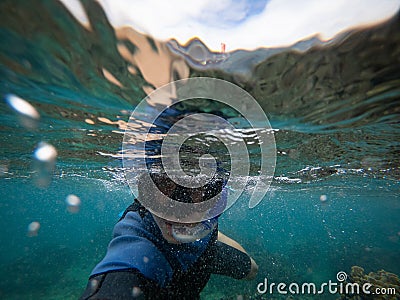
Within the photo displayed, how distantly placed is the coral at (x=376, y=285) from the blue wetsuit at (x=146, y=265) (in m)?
9.52

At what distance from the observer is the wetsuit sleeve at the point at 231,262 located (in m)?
5.51

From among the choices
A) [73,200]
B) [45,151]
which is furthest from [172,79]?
[73,200]

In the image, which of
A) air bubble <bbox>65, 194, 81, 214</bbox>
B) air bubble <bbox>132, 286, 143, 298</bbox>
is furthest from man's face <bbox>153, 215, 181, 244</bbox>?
air bubble <bbox>65, 194, 81, 214</bbox>

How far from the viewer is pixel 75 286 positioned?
18.5 meters

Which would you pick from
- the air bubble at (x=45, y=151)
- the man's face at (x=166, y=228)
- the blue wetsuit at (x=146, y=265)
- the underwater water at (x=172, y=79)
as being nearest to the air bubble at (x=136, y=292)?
the blue wetsuit at (x=146, y=265)

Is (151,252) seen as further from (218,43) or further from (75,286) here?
(75,286)

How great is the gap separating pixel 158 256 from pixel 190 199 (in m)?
1.38

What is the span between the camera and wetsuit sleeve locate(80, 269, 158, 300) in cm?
279

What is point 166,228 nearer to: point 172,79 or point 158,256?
point 158,256

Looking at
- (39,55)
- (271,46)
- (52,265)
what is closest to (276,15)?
(271,46)

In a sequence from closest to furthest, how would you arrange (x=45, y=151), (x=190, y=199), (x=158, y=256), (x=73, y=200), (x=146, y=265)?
(x=146, y=265) → (x=158, y=256) → (x=190, y=199) → (x=45, y=151) → (x=73, y=200)

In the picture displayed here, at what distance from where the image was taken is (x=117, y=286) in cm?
287

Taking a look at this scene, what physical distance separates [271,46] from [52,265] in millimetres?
29807

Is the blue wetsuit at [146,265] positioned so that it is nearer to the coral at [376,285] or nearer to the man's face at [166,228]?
the man's face at [166,228]
